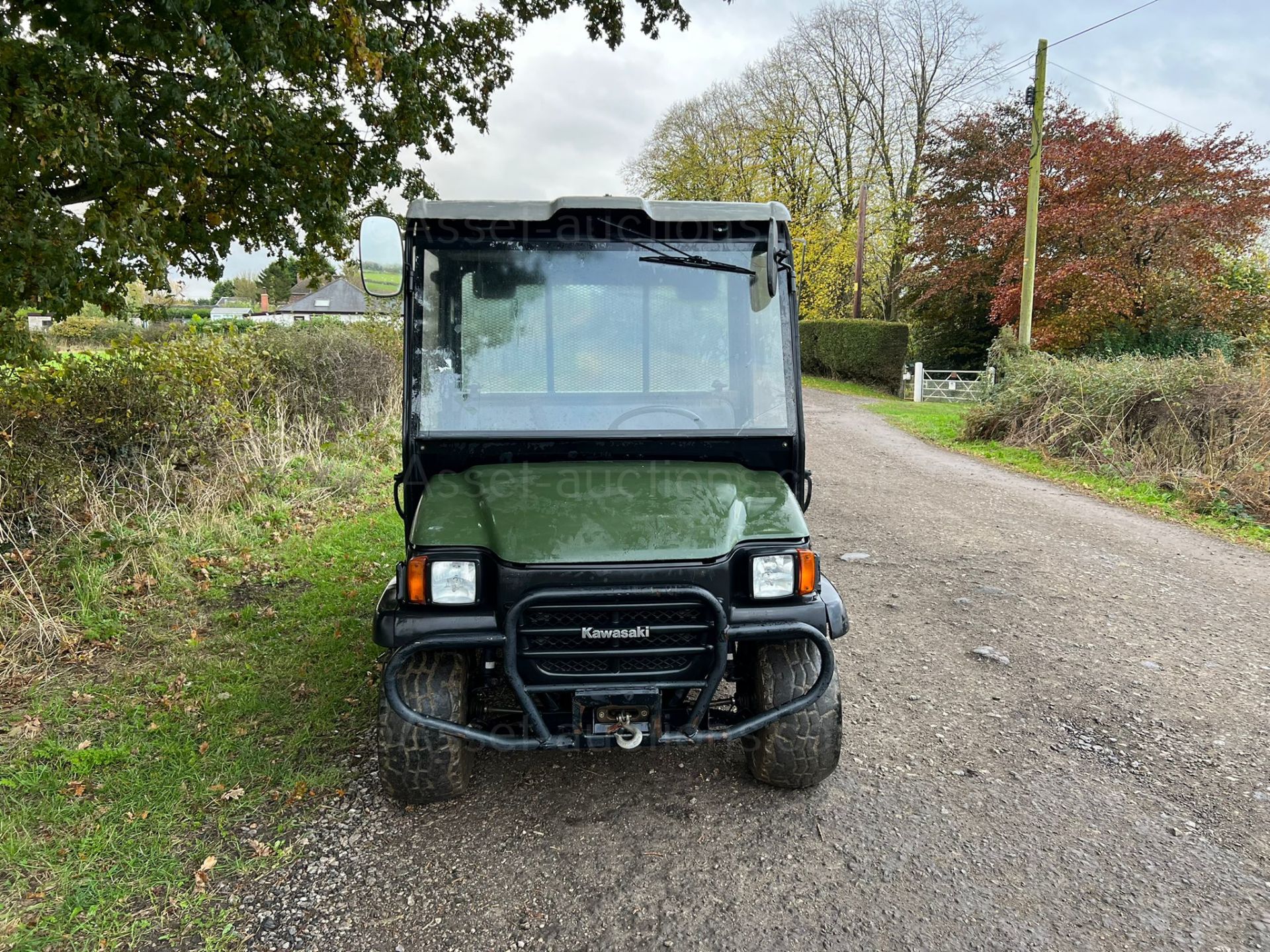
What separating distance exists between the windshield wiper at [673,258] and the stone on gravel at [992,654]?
9.02 ft

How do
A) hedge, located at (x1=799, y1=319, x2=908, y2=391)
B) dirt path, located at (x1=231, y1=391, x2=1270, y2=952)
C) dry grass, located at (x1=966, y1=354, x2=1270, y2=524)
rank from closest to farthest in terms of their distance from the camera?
dirt path, located at (x1=231, y1=391, x2=1270, y2=952) < dry grass, located at (x1=966, y1=354, x2=1270, y2=524) < hedge, located at (x1=799, y1=319, x2=908, y2=391)

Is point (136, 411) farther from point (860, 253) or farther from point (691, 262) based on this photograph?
point (860, 253)

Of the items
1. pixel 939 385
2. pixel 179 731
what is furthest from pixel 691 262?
pixel 939 385

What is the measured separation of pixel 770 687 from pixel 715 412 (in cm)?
116

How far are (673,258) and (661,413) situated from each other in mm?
647

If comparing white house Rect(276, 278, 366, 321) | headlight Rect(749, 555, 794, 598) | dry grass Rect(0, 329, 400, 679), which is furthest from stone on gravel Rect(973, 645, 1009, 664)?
white house Rect(276, 278, 366, 321)

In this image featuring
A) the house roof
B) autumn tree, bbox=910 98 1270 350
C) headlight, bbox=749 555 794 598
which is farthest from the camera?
the house roof

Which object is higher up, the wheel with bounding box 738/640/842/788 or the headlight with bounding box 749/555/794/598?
the headlight with bounding box 749/555/794/598

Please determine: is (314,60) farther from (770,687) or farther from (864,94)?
(864,94)

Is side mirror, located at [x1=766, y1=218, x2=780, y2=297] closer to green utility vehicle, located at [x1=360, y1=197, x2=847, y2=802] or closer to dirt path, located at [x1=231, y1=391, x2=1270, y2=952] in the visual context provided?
green utility vehicle, located at [x1=360, y1=197, x2=847, y2=802]

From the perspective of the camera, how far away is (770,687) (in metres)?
2.81

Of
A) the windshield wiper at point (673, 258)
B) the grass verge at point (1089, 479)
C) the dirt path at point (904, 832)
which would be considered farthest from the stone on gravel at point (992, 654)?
the grass verge at point (1089, 479)

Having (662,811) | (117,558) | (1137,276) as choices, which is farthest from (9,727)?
(1137,276)

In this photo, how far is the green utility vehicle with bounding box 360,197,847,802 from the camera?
2635 mm
